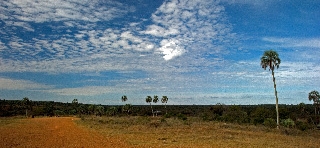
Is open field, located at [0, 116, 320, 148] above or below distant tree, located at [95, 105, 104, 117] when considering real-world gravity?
above

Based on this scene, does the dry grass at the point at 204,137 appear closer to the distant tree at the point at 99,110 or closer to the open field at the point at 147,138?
the open field at the point at 147,138

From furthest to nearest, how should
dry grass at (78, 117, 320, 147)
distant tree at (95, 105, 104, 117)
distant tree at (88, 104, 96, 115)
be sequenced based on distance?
1. distant tree at (88, 104, 96, 115)
2. distant tree at (95, 105, 104, 117)
3. dry grass at (78, 117, 320, 147)

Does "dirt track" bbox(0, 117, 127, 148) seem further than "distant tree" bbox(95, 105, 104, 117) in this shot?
No

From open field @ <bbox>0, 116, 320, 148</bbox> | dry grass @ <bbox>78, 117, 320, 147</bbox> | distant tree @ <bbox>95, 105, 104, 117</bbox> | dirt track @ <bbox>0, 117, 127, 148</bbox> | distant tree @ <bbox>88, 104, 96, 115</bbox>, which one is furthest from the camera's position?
distant tree @ <bbox>88, 104, 96, 115</bbox>

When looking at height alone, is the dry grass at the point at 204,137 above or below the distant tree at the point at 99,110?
above

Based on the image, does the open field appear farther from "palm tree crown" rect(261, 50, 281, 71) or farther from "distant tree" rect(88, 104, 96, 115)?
"distant tree" rect(88, 104, 96, 115)

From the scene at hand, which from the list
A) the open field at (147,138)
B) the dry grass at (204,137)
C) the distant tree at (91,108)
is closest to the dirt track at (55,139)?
the open field at (147,138)

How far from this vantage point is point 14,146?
17891mm

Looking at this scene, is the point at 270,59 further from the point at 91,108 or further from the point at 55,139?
the point at 91,108

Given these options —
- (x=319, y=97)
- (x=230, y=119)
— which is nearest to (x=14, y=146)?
(x=230, y=119)

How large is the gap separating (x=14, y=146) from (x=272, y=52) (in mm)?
35629

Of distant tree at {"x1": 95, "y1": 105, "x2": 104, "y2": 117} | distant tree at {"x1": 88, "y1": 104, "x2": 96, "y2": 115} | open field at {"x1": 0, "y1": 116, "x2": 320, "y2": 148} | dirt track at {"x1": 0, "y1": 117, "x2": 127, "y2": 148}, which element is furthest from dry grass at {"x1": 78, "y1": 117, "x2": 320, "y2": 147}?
distant tree at {"x1": 88, "y1": 104, "x2": 96, "y2": 115}

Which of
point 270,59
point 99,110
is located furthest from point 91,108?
point 270,59

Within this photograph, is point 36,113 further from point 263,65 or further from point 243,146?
point 243,146
